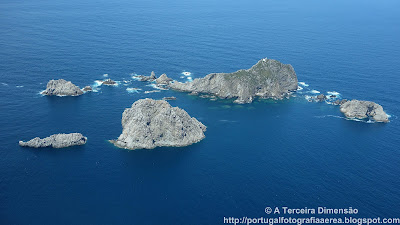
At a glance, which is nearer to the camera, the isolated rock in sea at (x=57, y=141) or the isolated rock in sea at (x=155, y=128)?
the isolated rock in sea at (x=57, y=141)

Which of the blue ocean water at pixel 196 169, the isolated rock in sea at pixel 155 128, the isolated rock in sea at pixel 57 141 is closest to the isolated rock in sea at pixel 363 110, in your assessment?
the blue ocean water at pixel 196 169

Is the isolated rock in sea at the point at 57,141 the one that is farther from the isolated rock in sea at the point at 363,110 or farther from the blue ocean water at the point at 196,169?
the isolated rock in sea at the point at 363,110

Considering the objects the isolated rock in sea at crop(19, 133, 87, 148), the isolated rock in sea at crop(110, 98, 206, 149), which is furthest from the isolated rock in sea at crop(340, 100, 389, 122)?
the isolated rock in sea at crop(19, 133, 87, 148)

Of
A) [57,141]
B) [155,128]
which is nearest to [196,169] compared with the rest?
[155,128]

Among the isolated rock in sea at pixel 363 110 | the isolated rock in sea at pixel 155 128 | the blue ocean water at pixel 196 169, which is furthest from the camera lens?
the isolated rock in sea at pixel 363 110

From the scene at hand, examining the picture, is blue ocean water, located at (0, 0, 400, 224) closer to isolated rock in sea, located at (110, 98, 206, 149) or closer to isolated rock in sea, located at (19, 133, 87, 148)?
isolated rock in sea, located at (19, 133, 87, 148)

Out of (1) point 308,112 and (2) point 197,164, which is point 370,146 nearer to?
(1) point 308,112

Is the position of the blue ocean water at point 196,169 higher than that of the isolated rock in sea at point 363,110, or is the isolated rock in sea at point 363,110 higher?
the isolated rock in sea at point 363,110
